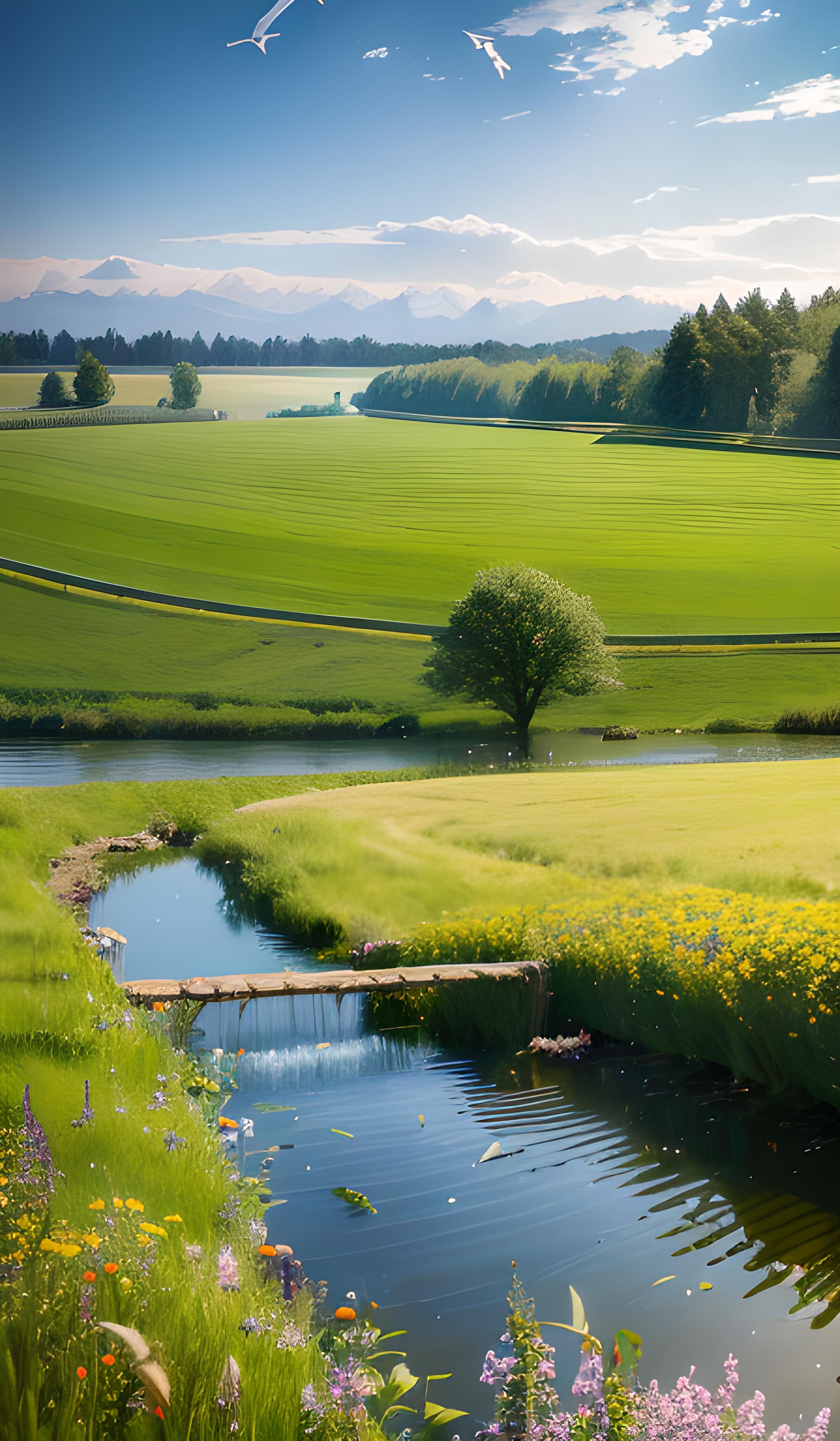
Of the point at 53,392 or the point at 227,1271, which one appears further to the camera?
the point at 53,392

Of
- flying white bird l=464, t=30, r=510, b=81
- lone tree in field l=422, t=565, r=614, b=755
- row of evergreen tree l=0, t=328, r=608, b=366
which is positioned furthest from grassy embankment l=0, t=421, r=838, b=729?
flying white bird l=464, t=30, r=510, b=81

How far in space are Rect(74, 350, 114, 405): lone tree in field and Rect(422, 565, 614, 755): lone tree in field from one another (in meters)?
6.65

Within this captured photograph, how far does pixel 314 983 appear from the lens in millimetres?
6766

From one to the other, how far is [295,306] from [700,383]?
6820 mm

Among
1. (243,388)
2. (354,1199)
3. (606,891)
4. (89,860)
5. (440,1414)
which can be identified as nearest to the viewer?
(440,1414)

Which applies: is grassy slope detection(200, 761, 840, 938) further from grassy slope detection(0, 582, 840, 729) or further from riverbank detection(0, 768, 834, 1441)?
riverbank detection(0, 768, 834, 1441)

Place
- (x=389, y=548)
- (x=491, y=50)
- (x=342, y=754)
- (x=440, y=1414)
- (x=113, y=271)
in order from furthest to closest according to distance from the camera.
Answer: (x=389, y=548), (x=113, y=271), (x=491, y=50), (x=342, y=754), (x=440, y=1414)

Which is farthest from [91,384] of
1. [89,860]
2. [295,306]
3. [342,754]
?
[89,860]

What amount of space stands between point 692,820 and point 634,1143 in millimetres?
5750

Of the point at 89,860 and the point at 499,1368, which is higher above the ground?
the point at 499,1368

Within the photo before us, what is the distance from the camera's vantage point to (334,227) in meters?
16.9

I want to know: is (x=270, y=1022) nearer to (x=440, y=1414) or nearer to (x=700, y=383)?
(x=440, y=1414)

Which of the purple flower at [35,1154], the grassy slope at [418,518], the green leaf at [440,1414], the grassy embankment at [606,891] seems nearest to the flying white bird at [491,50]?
the grassy slope at [418,518]

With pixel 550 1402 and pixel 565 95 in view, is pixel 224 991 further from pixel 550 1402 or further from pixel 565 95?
pixel 565 95
